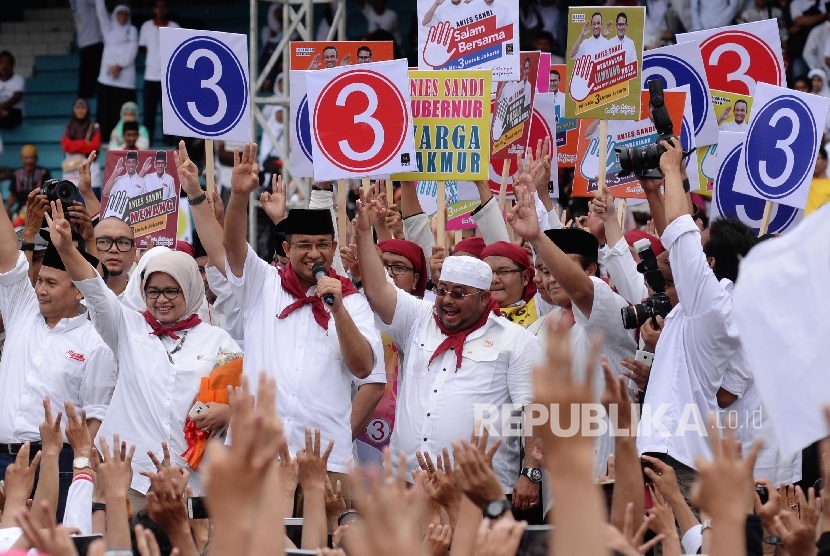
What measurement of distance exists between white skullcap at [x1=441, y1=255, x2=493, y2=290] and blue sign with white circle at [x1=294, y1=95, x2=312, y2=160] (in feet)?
6.34

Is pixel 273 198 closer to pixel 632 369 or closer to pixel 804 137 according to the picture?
pixel 632 369

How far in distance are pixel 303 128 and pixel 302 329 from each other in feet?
6.44

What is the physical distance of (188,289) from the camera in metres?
5.75

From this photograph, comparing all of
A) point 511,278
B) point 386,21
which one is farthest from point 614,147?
point 386,21

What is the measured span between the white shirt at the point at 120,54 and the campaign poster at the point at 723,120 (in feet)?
30.5

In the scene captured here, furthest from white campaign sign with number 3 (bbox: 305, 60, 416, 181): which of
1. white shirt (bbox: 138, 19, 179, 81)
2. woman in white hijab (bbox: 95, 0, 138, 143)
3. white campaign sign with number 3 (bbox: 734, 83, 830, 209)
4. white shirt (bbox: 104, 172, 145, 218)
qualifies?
woman in white hijab (bbox: 95, 0, 138, 143)

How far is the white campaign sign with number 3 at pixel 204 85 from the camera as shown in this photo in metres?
6.95

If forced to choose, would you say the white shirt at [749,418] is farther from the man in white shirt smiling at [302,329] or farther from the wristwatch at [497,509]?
the wristwatch at [497,509]

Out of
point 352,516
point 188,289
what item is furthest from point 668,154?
point 188,289

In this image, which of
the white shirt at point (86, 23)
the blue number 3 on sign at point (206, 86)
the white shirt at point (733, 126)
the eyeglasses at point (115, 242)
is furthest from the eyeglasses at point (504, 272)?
the white shirt at point (86, 23)

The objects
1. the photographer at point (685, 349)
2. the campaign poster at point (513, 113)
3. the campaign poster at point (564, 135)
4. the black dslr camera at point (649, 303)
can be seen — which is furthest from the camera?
the campaign poster at point (564, 135)

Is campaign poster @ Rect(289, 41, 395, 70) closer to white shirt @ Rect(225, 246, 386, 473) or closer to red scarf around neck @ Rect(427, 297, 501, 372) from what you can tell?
white shirt @ Rect(225, 246, 386, 473)

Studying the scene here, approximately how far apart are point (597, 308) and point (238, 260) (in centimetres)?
154

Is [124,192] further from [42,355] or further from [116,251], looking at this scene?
[42,355]
